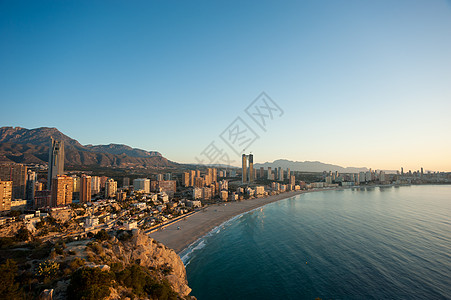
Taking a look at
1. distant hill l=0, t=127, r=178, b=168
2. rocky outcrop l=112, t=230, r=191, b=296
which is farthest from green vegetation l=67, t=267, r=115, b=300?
distant hill l=0, t=127, r=178, b=168

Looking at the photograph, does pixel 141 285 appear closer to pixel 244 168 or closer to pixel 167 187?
pixel 167 187

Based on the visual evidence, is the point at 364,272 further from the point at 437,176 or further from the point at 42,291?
the point at 437,176

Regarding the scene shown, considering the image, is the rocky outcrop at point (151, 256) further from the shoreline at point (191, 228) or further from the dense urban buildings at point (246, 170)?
the dense urban buildings at point (246, 170)

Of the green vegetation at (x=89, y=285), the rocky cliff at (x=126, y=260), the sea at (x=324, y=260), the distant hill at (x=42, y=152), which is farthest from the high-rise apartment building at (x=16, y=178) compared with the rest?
the distant hill at (x=42, y=152)

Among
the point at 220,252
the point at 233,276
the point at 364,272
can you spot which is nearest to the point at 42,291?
the point at 233,276

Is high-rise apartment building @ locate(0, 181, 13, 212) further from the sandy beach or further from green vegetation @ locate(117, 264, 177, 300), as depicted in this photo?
green vegetation @ locate(117, 264, 177, 300)

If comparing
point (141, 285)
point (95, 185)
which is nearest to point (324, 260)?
point (141, 285)
